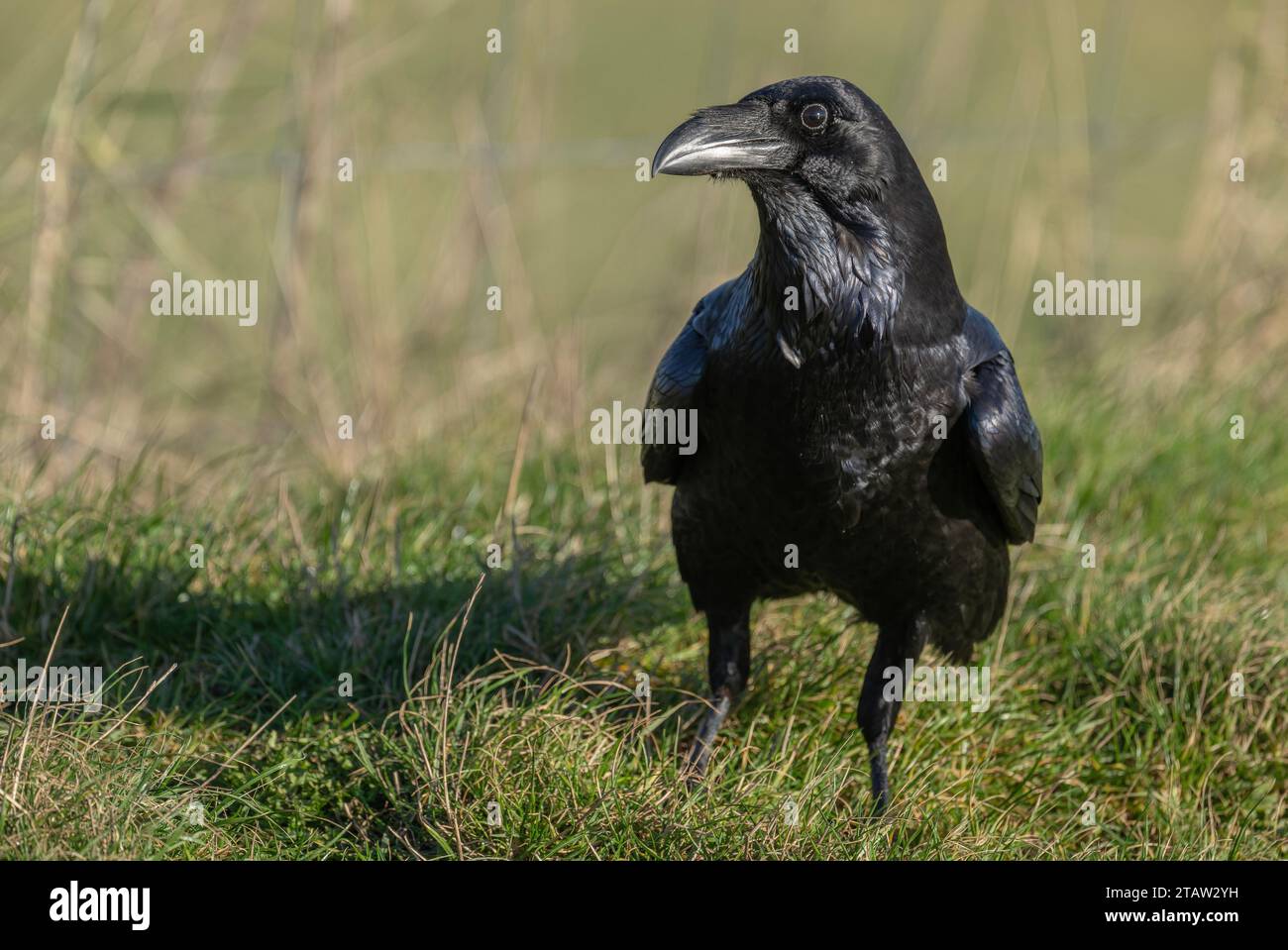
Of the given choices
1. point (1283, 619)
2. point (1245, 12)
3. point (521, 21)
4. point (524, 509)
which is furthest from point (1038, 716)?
point (1245, 12)

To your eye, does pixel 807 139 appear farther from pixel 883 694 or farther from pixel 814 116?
pixel 883 694

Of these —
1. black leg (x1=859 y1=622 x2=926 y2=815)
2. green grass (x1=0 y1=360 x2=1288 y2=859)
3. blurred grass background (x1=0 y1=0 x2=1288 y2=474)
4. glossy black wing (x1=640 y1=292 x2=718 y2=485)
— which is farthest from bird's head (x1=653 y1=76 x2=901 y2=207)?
blurred grass background (x1=0 y1=0 x2=1288 y2=474)

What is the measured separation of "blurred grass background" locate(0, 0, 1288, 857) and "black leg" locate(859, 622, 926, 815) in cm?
10

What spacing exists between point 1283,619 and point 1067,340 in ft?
9.49

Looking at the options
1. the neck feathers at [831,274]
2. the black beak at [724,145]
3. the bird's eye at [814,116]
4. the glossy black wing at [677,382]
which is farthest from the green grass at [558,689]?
the bird's eye at [814,116]

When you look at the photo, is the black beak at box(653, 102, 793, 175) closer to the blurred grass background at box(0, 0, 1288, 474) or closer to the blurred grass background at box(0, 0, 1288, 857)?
the blurred grass background at box(0, 0, 1288, 857)

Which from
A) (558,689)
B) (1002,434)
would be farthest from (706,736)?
(1002,434)

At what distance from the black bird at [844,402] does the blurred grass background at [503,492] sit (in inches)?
16.5

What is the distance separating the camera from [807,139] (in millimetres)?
3342

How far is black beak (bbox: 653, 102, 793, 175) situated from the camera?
10.6 feet

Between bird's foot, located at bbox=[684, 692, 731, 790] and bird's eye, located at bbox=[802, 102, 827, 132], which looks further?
bird's foot, located at bbox=[684, 692, 731, 790]

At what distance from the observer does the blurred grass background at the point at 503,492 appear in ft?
11.2

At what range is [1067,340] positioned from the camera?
6.92 metres

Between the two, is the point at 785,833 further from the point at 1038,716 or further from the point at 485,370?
the point at 485,370
